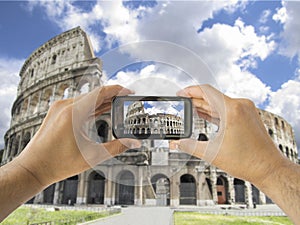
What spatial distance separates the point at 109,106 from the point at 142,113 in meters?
0.21

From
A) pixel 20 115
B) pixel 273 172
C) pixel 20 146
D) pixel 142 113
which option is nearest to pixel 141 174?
pixel 142 113

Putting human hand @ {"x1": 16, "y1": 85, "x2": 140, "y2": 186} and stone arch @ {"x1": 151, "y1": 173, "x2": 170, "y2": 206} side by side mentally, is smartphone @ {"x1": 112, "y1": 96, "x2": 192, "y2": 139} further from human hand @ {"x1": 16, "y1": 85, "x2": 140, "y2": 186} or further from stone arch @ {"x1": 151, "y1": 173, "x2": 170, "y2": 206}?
stone arch @ {"x1": 151, "y1": 173, "x2": 170, "y2": 206}

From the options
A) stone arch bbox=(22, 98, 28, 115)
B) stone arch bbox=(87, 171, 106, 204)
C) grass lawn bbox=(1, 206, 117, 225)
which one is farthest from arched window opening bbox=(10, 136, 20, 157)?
grass lawn bbox=(1, 206, 117, 225)

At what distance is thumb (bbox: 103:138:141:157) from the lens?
57.3 inches

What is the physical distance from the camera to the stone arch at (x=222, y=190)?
81.8 ft

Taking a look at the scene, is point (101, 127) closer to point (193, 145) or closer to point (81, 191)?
point (193, 145)

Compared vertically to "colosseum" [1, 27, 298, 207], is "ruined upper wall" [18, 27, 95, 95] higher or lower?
higher

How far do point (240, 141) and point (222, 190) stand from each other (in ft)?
85.3

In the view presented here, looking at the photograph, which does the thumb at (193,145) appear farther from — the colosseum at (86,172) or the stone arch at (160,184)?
the colosseum at (86,172)

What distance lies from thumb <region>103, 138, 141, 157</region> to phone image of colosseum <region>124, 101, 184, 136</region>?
56 mm

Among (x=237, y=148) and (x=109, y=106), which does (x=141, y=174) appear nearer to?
(x=109, y=106)

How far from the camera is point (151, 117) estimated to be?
1489 mm

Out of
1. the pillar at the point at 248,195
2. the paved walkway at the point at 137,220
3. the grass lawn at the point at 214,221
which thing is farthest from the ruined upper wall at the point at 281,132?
the paved walkway at the point at 137,220

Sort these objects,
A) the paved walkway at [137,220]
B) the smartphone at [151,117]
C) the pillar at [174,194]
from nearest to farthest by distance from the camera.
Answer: the smartphone at [151,117] < the paved walkway at [137,220] < the pillar at [174,194]
